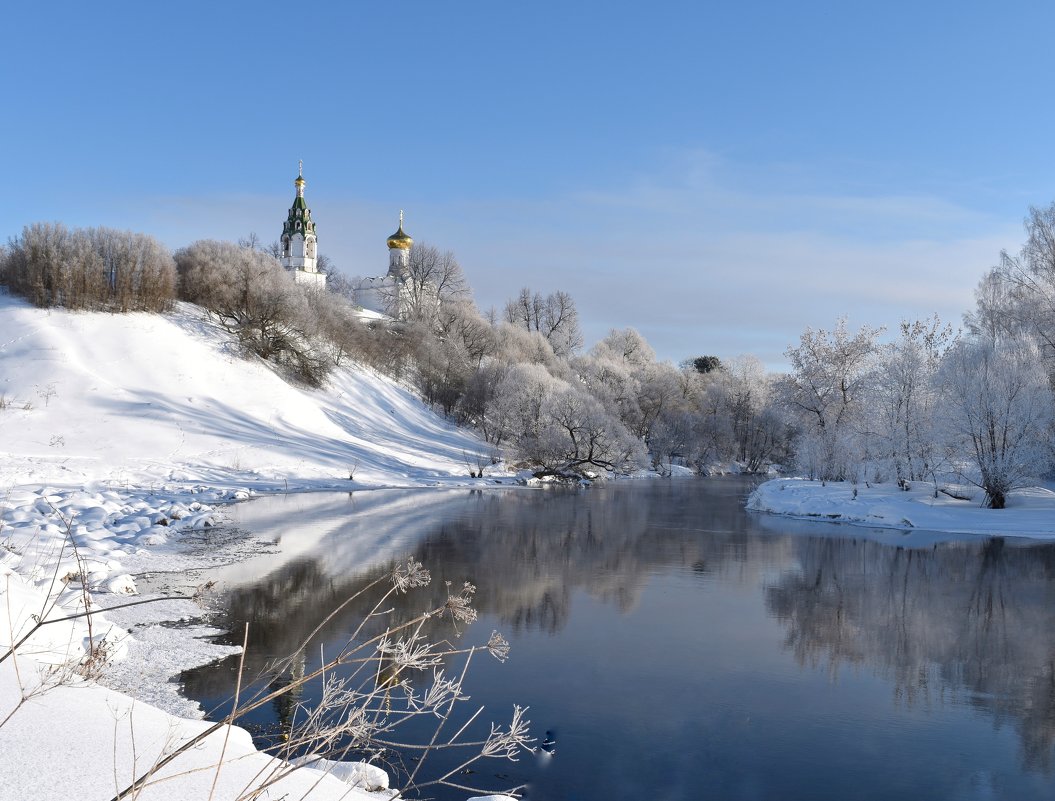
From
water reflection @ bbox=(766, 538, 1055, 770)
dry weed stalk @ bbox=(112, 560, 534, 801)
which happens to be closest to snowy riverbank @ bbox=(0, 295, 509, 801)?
dry weed stalk @ bbox=(112, 560, 534, 801)

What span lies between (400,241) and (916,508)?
48984mm

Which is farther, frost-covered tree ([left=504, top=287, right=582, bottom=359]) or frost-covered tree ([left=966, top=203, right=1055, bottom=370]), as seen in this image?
frost-covered tree ([left=504, top=287, right=582, bottom=359])

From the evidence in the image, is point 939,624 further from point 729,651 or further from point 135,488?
point 135,488

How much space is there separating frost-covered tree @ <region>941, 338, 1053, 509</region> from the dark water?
4891 mm

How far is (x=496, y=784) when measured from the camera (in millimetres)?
5340

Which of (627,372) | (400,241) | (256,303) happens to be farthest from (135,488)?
(400,241)

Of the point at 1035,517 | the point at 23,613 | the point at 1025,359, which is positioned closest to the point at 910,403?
the point at 1025,359

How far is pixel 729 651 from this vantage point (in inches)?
346

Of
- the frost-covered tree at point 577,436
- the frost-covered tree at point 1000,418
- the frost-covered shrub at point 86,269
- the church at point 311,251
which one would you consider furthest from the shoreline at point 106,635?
the church at point 311,251

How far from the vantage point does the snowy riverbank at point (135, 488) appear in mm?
2904

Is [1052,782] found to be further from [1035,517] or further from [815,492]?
[815,492]

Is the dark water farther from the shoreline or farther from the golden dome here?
the golden dome

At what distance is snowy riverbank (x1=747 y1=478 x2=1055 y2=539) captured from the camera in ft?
67.7

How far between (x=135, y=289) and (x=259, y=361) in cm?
563
